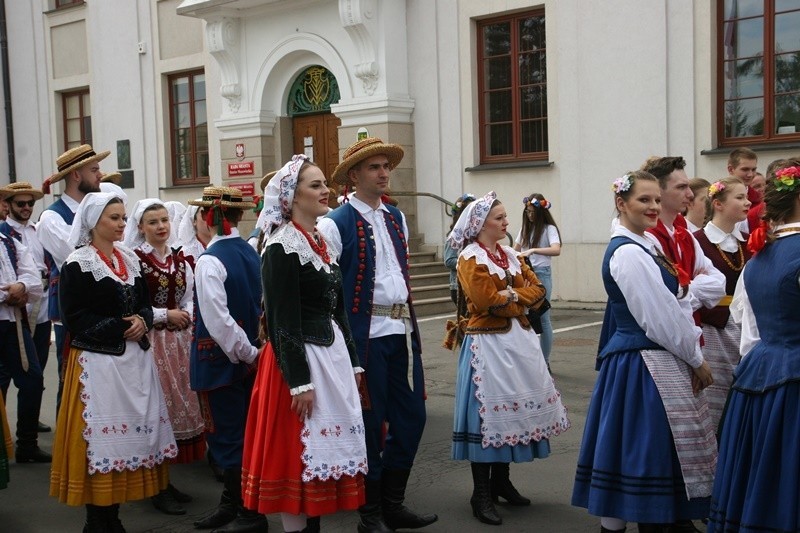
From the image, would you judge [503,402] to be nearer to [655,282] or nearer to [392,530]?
[392,530]

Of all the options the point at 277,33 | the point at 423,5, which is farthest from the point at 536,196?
the point at 277,33

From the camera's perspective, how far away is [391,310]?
506 centimetres

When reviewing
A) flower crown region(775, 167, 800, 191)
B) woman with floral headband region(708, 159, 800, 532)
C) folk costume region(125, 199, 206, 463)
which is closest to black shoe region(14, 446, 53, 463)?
folk costume region(125, 199, 206, 463)

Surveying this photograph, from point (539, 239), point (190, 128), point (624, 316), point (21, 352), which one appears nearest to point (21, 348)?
point (21, 352)

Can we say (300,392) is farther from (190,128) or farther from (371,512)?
(190,128)

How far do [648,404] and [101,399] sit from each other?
109 inches

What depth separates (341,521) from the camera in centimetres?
531

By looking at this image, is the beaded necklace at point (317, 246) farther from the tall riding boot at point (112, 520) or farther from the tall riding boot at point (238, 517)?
the tall riding boot at point (112, 520)

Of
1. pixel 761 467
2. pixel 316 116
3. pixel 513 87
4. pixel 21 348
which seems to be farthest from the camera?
pixel 316 116

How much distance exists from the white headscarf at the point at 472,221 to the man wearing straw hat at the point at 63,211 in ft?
9.19

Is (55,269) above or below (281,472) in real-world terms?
above

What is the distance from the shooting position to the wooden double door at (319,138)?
16.9m

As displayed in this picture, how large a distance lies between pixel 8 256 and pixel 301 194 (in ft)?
11.3

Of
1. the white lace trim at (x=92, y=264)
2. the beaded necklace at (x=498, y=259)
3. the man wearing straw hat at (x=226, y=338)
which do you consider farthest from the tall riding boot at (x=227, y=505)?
the beaded necklace at (x=498, y=259)
